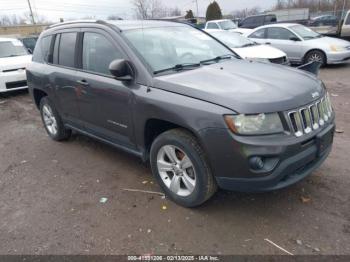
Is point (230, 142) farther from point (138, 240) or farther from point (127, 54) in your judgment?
point (127, 54)

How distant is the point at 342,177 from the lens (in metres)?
3.71

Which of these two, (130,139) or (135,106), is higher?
(135,106)

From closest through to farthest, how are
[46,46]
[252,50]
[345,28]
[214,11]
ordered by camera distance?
[46,46], [252,50], [345,28], [214,11]

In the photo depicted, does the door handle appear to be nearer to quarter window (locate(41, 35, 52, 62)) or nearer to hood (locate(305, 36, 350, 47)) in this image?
quarter window (locate(41, 35, 52, 62))

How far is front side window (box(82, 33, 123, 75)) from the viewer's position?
372 cm

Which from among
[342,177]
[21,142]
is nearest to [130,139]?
[342,177]

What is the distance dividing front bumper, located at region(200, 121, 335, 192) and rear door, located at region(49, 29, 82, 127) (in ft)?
7.95

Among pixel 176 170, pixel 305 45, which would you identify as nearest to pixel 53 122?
pixel 176 170

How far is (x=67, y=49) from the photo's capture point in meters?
4.51

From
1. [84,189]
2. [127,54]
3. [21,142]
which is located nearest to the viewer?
[127,54]

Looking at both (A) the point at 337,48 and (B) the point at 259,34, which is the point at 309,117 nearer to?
(A) the point at 337,48

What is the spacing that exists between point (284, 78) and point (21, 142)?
15.4 ft

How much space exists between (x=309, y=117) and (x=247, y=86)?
62 cm

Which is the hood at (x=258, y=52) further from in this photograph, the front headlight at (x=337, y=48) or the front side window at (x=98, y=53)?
the front side window at (x=98, y=53)
